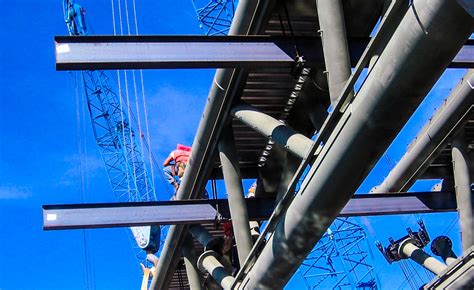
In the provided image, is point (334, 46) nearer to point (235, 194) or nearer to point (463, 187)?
point (235, 194)

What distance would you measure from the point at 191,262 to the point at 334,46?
317 inches

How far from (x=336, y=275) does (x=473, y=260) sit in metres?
47.0

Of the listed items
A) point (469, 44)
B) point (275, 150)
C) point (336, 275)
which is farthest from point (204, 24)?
point (469, 44)

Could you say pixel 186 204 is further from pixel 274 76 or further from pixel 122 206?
pixel 274 76

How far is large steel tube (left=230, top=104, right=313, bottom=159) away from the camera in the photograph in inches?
364

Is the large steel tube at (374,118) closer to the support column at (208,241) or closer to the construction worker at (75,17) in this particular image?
the support column at (208,241)

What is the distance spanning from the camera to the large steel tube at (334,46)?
847 cm

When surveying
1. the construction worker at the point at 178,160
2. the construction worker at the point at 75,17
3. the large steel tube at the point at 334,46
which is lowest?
the large steel tube at the point at 334,46

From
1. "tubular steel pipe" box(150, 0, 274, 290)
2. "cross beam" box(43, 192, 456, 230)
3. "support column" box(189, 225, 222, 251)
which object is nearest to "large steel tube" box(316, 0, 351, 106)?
"tubular steel pipe" box(150, 0, 274, 290)

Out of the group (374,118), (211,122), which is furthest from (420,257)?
(374,118)

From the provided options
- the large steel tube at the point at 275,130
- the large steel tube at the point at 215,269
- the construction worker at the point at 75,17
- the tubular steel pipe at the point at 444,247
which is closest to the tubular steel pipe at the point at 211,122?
the large steel tube at the point at 275,130

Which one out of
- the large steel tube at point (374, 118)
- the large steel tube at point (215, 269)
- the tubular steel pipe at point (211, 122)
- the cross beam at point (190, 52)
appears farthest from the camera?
the large steel tube at point (215, 269)

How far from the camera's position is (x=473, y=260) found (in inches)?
529

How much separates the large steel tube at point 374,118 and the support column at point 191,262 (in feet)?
18.0
